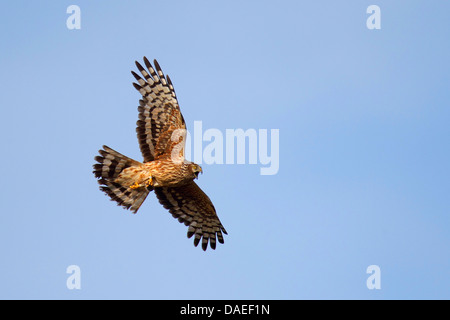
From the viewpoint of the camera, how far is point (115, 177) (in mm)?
15695

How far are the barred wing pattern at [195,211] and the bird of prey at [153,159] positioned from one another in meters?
0.03

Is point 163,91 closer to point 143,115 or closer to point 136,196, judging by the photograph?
point 143,115

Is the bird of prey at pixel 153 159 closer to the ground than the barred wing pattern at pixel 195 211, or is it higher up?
higher up

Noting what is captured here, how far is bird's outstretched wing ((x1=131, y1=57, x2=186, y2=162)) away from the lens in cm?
1534

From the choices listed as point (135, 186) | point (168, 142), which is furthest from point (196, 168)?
point (135, 186)

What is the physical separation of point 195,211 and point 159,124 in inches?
87.7

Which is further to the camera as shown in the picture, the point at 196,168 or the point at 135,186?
the point at 135,186

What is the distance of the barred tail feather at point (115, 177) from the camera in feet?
51.0

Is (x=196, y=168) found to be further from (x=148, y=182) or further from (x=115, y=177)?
(x=115, y=177)

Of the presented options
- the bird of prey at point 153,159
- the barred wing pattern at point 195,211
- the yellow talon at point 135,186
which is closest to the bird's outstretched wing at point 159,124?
the bird of prey at point 153,159

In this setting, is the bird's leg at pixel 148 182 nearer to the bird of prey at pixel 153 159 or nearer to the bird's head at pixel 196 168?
the bird of prey at pixel 153 159

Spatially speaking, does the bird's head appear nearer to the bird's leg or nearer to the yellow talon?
the bird's leg
